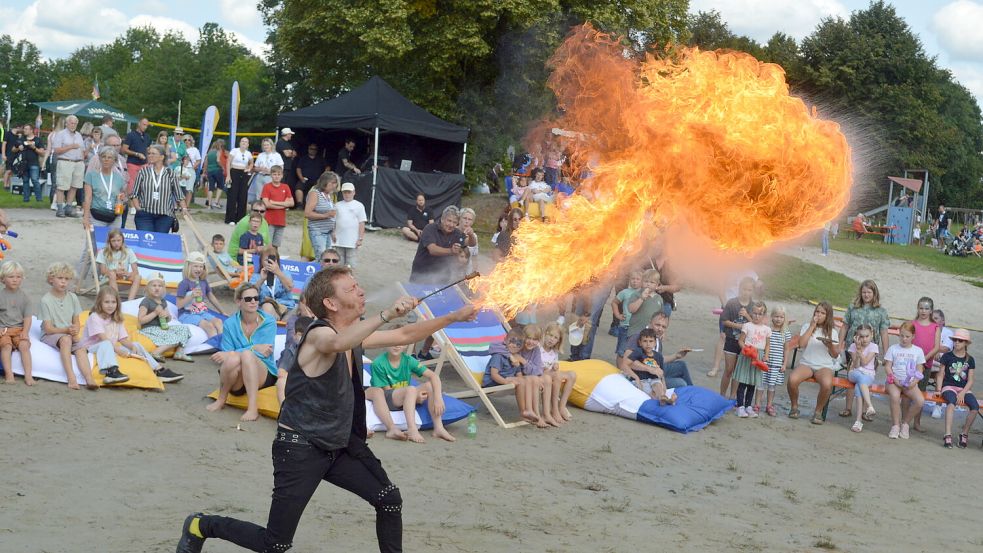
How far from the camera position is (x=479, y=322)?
10906 millimetres

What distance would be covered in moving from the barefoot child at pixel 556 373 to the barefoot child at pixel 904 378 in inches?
137

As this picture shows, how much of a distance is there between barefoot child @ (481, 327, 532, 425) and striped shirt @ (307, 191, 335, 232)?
13.9 ft

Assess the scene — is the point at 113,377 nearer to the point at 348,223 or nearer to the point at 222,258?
the point at 222,258

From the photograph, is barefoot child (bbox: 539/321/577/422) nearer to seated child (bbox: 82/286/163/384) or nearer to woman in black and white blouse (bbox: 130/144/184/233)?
seated child (bbox: 82/286/163/384)

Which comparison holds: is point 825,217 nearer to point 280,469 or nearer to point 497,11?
point 280,469

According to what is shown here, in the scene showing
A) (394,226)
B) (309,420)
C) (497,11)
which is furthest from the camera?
(497,11)

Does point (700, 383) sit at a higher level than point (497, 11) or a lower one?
lower

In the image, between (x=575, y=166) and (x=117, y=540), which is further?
(x=575, y=166)

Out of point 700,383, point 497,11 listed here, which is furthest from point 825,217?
point 497,11

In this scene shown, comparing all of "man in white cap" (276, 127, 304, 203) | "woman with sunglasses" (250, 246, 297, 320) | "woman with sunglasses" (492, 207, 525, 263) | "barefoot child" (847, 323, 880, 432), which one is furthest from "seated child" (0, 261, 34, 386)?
"man in white cap" (276, 127, 304, 203)

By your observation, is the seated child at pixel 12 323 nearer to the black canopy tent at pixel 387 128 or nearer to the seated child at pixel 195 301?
the seated child at pixel 195 301

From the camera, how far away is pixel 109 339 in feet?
30.1

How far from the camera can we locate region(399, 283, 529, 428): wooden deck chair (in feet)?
32.3

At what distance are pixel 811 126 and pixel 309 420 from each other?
6.22 m
